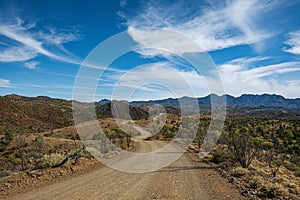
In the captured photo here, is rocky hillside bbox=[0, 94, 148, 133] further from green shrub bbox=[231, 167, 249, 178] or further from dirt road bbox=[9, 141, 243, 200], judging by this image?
green shrub bbox=[231, 167, 249, 178]

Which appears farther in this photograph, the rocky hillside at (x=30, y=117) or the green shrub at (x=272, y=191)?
the rocky hillside at (x=30, y=117)

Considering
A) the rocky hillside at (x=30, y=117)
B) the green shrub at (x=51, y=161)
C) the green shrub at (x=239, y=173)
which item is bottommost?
the green shrub at (x=239, y=173)

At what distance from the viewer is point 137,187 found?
33.4 feet

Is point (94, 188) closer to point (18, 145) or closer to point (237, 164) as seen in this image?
point (237, 164)

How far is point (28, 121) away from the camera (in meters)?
69.1

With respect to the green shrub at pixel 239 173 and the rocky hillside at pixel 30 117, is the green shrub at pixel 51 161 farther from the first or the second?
the rocky hillside at pixel 30 117

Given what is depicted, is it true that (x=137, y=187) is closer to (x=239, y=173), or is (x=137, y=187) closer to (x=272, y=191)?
(x=272, y=191)

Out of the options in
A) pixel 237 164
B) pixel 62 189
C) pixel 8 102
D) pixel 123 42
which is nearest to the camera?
pixel 62 189

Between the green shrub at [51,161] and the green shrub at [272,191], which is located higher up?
the green shrub at [51,161]

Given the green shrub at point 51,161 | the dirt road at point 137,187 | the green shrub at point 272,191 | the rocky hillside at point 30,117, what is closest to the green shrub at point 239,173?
the dirt road at point 137,187

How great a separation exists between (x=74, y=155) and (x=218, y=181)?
352 inches

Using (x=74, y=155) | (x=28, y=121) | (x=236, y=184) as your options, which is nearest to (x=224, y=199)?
(x=236, y=184)

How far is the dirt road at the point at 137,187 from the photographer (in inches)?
352

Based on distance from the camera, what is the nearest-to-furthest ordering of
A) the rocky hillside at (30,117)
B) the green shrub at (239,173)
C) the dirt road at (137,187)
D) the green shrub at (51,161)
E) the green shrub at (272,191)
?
the dirt road at (137,187), the green shrub at (272,191), the green shrub at (239,173), the green shrub at (51,161), the rocky hillside at (30,117)
